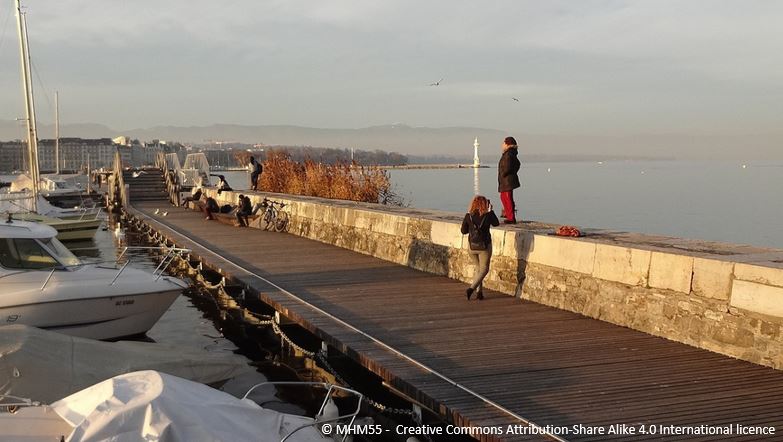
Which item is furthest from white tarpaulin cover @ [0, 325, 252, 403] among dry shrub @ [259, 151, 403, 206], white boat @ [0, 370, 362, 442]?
dry shrub @ [259, 151, 403, 206]

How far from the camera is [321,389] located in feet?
31.5

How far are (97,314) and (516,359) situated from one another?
22.2ft

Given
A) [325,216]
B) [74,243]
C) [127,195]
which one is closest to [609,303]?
[325,216]

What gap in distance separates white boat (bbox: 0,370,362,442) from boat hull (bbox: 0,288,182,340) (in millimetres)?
5578

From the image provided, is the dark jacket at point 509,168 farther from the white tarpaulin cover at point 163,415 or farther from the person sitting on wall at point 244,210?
the person sitting on wall at point 244,210

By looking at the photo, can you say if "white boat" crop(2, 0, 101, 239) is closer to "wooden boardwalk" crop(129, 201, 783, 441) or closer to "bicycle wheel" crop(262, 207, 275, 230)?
"bicycle wheel" crop(262, 207, 275, 230)

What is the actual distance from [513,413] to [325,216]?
1304 cm

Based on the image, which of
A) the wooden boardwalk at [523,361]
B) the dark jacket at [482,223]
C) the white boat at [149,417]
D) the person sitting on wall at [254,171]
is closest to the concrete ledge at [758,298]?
the wooden boardwalk at [523,361]

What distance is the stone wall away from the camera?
669 cm

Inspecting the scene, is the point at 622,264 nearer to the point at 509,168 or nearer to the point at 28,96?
the point at 509,168

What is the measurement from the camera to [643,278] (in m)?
8.03

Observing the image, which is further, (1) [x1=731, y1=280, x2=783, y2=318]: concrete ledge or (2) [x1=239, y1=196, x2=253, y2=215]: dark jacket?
(2) [x1=239, y1=196, x2=253, y2=215]: dark jacket

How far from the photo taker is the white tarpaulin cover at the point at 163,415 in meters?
4.71

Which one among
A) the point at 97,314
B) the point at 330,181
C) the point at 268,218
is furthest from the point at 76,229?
the point at 97,314
